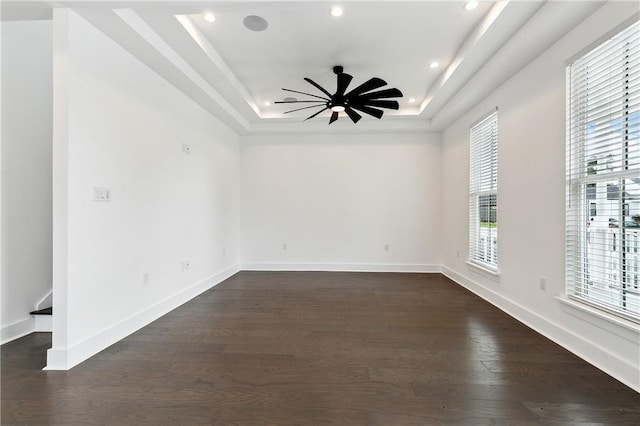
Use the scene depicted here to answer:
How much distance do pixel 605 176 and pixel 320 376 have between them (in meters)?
2.62

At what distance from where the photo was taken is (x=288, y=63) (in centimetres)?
331

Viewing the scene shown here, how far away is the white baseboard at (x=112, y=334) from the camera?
1.97 m

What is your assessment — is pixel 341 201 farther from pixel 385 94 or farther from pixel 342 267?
pixel 385 94

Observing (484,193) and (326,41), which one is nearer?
(326,41)

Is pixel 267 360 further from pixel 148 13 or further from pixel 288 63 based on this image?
pixel 288 63

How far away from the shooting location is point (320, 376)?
1.88 metres

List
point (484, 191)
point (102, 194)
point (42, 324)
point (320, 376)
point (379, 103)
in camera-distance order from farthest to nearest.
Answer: point (484, 191) < point (379, 103) < point (42, 324) < point (102, 194) < point (320, 376)

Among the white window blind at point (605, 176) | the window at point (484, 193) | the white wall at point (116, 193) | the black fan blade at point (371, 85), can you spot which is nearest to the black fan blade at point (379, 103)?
the black fan blade at point (371, 85)

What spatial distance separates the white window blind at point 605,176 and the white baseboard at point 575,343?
0.32 meters

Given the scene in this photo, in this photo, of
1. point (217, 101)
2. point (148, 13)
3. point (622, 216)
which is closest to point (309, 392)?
point (622, 216)

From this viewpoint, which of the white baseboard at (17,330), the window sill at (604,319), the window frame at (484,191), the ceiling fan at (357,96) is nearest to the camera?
the window sill at (604,319)

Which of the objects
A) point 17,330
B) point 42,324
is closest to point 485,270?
point 42,324

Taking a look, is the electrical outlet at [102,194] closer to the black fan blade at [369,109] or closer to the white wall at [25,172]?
the white wall at [25,172]

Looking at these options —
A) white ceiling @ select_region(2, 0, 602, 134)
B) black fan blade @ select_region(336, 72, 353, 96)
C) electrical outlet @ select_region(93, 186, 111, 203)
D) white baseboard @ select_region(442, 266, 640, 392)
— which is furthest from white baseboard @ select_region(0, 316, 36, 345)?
white baseboard @ select_region(442, 266, 640, 392)
